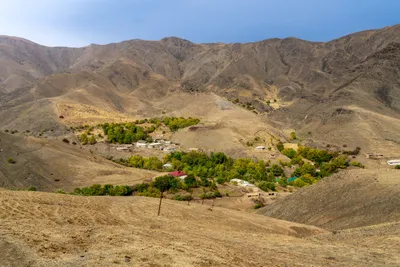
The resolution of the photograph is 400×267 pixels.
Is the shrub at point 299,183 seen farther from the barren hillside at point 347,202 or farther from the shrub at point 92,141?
the shrub at point 92,141

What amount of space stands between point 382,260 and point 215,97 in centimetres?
12891

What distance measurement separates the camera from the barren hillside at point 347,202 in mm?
29206

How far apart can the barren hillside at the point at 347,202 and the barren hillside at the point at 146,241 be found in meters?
4.27

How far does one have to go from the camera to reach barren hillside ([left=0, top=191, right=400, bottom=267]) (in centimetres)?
1270

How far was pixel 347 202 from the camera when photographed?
32.7 m

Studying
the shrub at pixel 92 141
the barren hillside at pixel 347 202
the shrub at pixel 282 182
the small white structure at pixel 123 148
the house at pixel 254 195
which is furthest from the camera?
the shrub at pixel 92 141

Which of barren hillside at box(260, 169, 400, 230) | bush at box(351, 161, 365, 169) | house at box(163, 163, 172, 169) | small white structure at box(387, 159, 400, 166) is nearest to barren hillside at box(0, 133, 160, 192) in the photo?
house at box(163, 163, 172, 169)

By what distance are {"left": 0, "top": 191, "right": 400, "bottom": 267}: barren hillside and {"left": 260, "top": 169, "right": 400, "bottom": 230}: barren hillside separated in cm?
427

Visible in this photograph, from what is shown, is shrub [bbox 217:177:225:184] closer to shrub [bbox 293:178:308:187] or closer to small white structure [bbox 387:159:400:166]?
shrub [bbox 293:178:308:187]

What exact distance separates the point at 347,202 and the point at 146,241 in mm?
23635

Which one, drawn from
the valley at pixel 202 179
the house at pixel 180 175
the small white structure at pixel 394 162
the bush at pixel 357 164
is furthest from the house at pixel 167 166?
the small white structure at pixel 394 162

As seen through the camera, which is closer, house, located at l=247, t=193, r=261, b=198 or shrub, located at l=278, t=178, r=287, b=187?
house, located at l=247, t=193, r=261, b=198

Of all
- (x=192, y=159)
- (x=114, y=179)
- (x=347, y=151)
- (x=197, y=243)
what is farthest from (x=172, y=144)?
(x=197, y=243)

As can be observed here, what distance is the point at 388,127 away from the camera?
9656 cm
